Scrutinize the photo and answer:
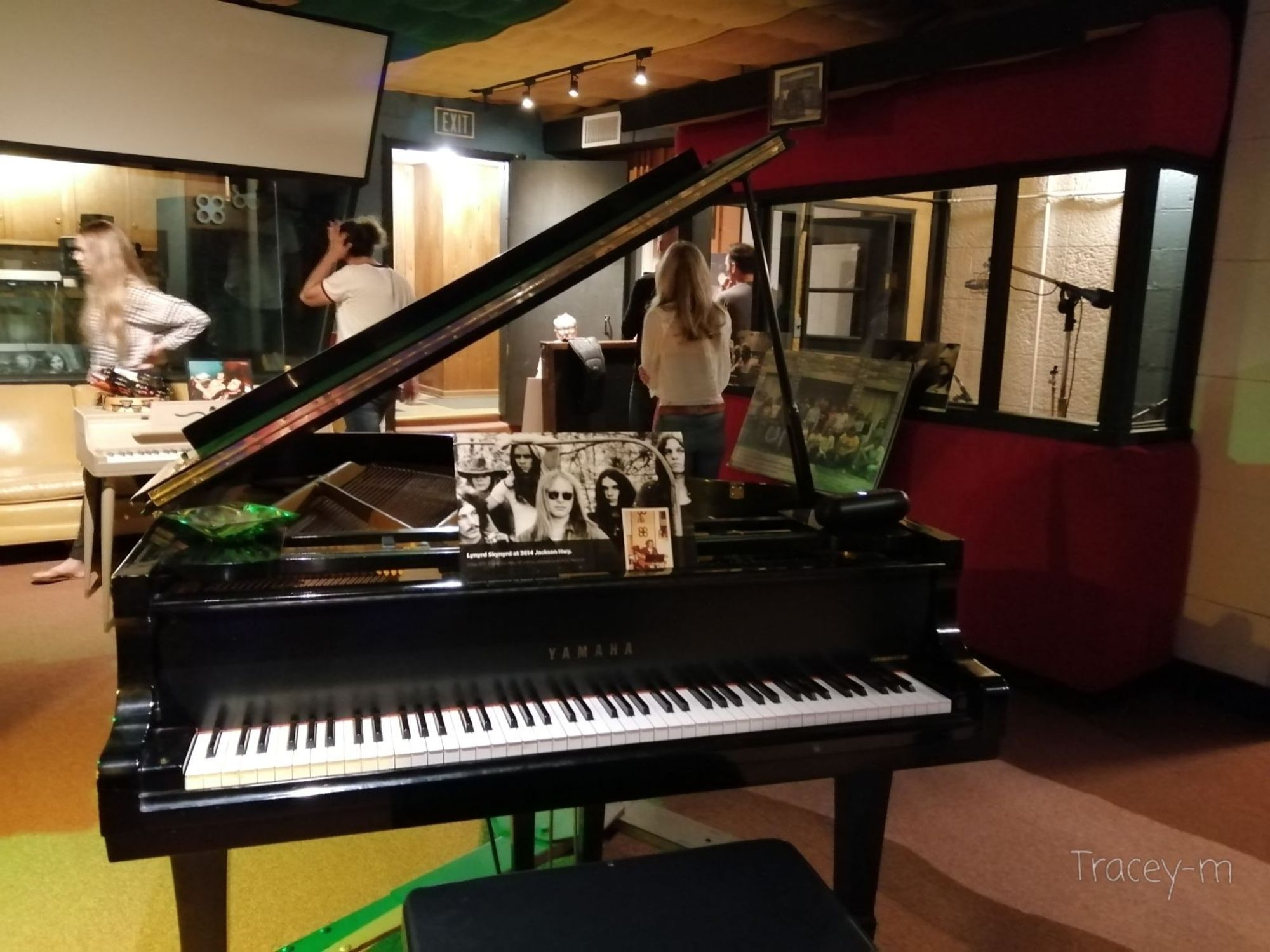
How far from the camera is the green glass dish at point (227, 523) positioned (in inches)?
61.3

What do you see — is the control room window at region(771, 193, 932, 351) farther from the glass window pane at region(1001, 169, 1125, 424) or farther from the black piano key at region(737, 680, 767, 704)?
the black piano key at region(737, 680, 767, 704)

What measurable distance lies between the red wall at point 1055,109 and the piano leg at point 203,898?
3137 mm

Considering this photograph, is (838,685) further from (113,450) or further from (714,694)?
(113,450)

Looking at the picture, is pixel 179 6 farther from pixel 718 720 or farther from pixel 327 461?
pixel 718 720

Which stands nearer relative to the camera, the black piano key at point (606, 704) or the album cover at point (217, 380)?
the black piano key at point (606, 704)

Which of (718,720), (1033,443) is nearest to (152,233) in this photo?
(1033,443)

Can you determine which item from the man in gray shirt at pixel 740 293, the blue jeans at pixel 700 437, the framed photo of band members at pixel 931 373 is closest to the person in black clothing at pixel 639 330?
the man in gray shirt at pixel 740 293

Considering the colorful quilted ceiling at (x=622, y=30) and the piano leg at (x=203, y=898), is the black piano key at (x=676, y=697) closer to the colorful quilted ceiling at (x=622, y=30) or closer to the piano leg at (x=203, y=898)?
the piano leg at (x=203, y=898)

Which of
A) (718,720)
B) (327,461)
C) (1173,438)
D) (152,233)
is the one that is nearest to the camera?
(718,720)

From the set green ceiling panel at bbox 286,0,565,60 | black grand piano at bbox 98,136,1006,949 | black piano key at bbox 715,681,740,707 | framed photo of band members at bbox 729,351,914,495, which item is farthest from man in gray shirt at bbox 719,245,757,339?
black piano key at bbox 715,681,740,707

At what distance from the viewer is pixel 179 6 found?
4.75m

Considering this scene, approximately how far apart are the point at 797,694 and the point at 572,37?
4325 mm

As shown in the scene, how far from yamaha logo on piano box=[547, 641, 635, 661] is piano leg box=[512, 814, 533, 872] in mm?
600

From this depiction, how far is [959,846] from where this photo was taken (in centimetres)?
248
